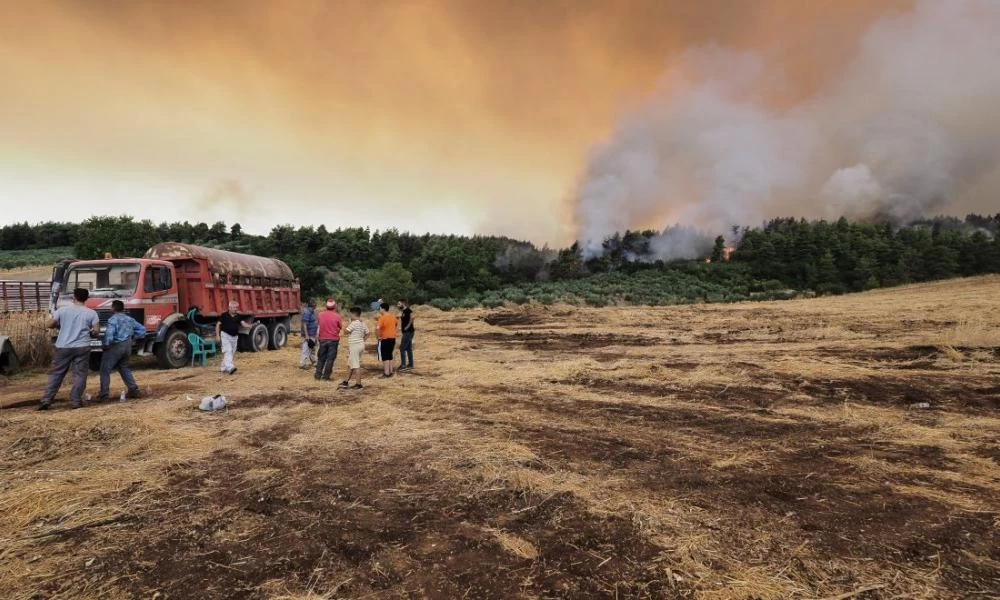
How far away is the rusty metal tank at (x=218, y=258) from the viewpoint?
14289mm

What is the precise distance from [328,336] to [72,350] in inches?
176

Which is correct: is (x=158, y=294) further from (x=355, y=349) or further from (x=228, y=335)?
(x=355, y=349)

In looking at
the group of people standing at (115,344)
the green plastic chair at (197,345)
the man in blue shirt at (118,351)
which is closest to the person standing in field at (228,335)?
the group of people standing at (115,344)

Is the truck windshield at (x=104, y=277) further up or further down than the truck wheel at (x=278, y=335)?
further up

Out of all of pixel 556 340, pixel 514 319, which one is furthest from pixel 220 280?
pixel 514 319

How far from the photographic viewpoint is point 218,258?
49.3ft

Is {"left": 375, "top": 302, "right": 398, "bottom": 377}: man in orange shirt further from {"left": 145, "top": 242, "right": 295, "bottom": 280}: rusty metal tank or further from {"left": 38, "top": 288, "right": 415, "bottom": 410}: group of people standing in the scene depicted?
{"left": 145, "top": 242, "right": 295, "bottom": 280}: rusty metal tank

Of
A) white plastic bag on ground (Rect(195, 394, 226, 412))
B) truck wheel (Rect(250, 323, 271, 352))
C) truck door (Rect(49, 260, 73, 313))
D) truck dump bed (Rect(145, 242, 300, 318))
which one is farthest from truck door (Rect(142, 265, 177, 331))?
white plastic bag on ground (Rect(195, 394, 226, 412))

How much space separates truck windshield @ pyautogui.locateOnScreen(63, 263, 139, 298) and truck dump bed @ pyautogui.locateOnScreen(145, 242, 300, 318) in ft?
4.71

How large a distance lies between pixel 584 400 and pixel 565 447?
2.80 m

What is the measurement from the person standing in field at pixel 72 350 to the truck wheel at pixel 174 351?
4.47 meters

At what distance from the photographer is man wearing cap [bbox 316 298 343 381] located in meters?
10.9

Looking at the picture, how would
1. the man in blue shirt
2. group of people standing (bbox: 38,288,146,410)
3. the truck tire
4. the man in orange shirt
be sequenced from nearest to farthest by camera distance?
1. group of people standing (bbox: 38,288,146,410)
2. the man in blue shirt
3. the man in orange shirt
4. the truck tire

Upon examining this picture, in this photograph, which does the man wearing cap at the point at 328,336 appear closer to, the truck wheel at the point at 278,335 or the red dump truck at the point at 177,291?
the red dump truck at the point at 177,291
